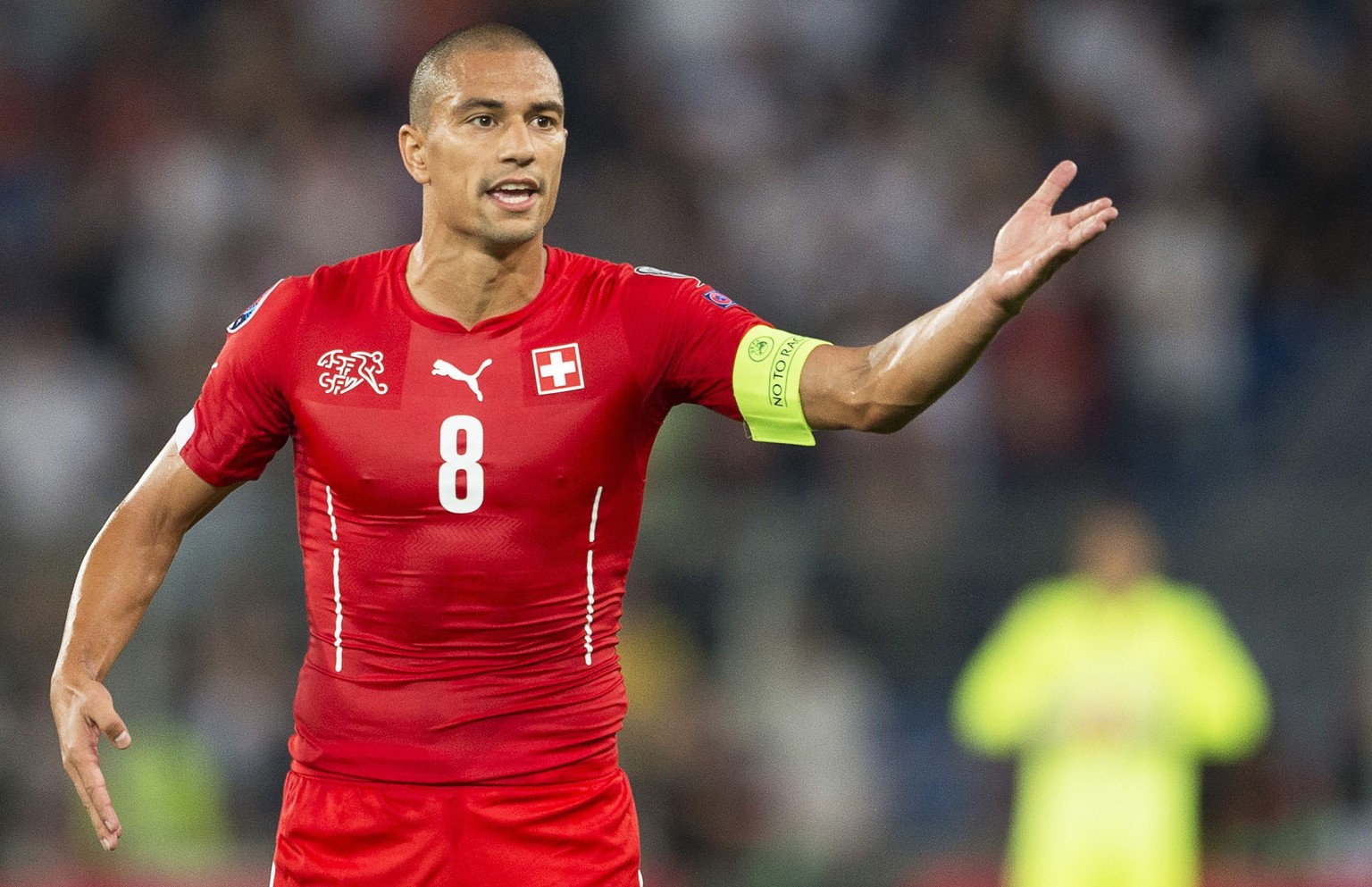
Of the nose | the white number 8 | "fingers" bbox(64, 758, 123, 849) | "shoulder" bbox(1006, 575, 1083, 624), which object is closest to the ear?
the nose

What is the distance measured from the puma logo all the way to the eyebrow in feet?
1.71

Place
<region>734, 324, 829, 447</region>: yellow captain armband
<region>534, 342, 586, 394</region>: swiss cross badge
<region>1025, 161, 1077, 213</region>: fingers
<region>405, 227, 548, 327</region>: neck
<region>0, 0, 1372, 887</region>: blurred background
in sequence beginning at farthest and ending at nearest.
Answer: <region>0, 0, 1372, 887</region>: blurred background, <region>405, 227, 548, 327</region>: neck, <region>534, 342, 586, 394</region>: swiss cross badge, <region>734, 324, 829, 447</region>: yellow captain armband, <region>1025, 161, 1077, 213</region>: fingers

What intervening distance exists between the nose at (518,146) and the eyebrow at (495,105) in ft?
0.15

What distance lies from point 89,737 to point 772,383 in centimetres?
163

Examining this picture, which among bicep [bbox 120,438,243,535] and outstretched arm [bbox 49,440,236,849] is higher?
bicep [bbox 120,438,243,535]

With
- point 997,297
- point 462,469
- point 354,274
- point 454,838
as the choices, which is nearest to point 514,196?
point 354,274

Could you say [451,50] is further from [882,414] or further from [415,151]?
[882,414]

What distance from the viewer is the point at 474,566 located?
4.25m

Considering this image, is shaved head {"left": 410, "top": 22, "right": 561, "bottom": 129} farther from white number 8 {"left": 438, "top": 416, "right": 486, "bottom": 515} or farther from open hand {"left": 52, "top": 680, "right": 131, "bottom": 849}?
open hand {"left": 52, "top": 680, "right": 131, "bottom": 849}

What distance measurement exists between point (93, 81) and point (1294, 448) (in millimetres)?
6805

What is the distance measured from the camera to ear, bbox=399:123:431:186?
449cm

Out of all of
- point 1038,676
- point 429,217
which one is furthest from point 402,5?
point 429,217

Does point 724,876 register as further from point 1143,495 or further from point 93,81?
point 93,81

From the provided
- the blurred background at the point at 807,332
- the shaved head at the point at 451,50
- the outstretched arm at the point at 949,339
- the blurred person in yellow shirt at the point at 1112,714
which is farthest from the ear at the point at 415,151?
the blurred person in yellow shirt at the point at 1112,714
